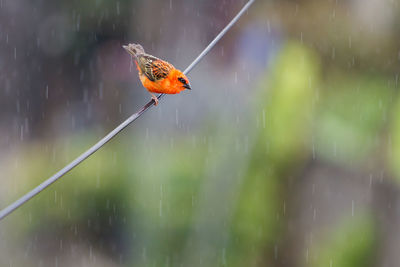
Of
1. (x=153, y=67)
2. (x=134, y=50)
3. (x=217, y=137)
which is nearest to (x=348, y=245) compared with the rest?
(x=217, y=137)

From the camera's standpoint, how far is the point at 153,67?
231cm

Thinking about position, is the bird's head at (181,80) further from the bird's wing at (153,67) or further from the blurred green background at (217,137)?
the blurred green background at (217,137)

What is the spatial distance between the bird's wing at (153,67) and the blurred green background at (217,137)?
3080 millimetres

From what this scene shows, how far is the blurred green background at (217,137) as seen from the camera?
5691 mm

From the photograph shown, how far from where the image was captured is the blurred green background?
569 cm

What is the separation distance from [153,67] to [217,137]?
3.87 m

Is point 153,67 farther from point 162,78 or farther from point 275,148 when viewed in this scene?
point 275,148

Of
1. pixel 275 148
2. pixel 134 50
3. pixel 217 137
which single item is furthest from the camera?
pixel 217 137

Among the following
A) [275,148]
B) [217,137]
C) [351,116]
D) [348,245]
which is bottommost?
[348,245]

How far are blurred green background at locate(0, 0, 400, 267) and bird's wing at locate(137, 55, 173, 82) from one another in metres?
3.08

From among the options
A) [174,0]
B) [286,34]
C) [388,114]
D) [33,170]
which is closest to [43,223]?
[33,170]

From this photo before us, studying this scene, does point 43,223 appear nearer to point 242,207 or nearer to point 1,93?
point 1,93

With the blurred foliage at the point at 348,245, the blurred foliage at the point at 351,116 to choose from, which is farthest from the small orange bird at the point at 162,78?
the blurred foliage at the point at 348,245

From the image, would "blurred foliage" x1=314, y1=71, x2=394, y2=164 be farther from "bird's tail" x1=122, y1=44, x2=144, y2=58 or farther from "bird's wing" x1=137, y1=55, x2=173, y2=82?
"bird's wing" x1=137, y1=55, x2=173, y2=82
